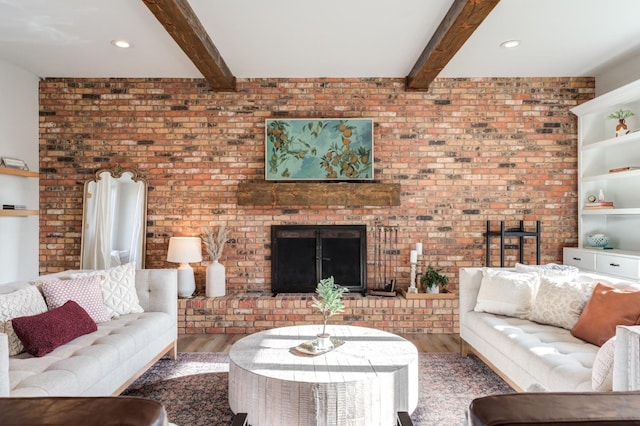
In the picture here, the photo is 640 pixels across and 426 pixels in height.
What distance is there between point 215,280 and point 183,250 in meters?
0.47

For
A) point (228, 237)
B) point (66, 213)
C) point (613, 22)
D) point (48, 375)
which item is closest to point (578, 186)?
point (613, 22)

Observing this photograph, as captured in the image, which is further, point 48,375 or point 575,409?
point 48,375

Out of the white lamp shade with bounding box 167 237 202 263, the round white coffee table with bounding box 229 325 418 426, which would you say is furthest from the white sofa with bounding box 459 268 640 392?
the white lamp shade with bounding box 167 237 202 263

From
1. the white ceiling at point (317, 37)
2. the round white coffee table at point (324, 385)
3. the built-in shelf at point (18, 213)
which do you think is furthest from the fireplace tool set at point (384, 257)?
the built-in shelf at point (18, 213)

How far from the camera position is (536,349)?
2.43 m

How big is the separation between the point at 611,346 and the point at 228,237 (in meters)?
3.75

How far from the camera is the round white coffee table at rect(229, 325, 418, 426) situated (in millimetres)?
2104

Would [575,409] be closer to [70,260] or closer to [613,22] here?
[613,22]

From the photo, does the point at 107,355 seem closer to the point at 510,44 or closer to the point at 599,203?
the point at 510,44

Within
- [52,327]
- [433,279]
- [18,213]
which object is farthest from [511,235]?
[18,213]

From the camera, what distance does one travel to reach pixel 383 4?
312 centimetres

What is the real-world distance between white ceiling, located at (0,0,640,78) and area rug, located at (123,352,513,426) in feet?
9.07

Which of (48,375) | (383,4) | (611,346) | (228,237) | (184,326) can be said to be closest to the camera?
(611,346)

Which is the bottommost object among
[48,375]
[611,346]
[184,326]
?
[184,326]
